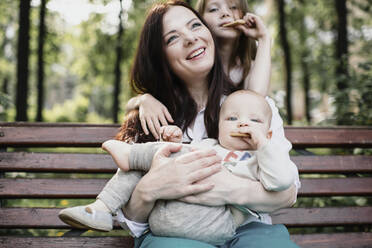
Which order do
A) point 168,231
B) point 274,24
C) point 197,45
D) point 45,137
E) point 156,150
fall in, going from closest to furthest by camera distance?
point 168,231, point 156,150, point 197,45, point 45,137, point 274,24

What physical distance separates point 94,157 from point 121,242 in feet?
2.08

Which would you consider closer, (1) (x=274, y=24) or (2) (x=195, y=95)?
(2) (x=195, y=95)

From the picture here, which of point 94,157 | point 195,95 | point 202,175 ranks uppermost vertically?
point 195,95

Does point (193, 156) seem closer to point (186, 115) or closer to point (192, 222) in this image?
point (192, 222)

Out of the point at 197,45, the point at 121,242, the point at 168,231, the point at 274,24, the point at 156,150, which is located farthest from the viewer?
the point at 274,24

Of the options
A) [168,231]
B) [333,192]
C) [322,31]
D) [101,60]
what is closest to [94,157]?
[168,231]

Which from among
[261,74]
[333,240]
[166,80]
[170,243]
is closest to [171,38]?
[166,80]

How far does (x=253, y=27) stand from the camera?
2615 mm

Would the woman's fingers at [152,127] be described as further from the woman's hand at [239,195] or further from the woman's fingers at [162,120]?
the woman's hand at [239,195]

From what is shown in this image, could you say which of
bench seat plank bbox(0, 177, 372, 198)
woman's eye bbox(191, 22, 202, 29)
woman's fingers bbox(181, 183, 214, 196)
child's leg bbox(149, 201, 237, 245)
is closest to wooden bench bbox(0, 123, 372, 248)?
bench seat plank bbox(0, 177, 372, 198)

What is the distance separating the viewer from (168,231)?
5.49 ft

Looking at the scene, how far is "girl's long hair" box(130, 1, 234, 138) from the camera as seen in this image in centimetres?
225

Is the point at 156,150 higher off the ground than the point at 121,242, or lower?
higher

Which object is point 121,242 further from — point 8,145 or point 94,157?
point 8,145
